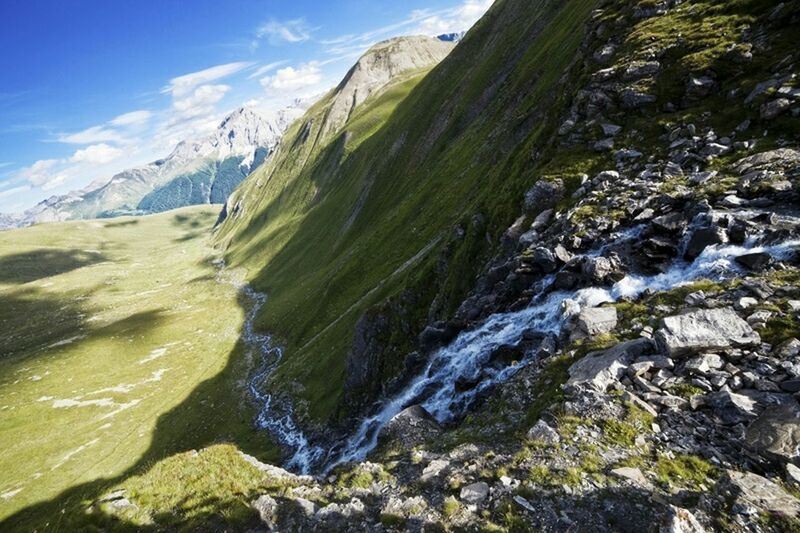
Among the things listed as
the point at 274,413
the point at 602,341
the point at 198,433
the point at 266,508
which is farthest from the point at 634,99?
the point at 198,433

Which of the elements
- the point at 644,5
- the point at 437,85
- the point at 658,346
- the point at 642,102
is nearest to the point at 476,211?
the point at 642,102

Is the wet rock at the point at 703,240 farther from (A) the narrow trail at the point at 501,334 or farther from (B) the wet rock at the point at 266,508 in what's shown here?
(B) the wet rock at the point at 266,508

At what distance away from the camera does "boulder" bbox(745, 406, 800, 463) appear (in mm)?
11211

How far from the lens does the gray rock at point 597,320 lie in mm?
19641

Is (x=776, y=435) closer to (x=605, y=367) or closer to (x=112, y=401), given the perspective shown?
(x=605, y=367)

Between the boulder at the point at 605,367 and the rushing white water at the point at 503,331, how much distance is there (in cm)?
521

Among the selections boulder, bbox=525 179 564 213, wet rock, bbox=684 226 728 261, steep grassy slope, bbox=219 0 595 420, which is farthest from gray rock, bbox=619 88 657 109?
wet rock, bbox=684 226 728 261

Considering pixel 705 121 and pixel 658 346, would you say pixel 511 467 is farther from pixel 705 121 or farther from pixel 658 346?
pixel 705 121

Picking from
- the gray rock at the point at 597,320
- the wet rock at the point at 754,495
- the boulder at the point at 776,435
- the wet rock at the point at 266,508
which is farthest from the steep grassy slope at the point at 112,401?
the boulder at the point at 776,435

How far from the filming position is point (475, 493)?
46.6 ft

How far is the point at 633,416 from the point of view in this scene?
1437 centimetres

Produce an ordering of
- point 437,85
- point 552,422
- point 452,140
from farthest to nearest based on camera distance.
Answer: point 437,85
point 452,140
point 552,422

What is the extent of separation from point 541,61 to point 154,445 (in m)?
96.3

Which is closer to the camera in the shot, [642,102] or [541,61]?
[642,102]
